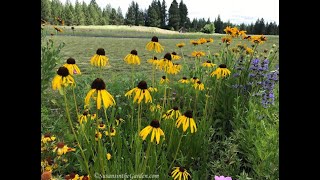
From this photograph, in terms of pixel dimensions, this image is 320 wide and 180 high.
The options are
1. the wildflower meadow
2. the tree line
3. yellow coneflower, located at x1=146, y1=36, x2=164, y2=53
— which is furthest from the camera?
the tree line

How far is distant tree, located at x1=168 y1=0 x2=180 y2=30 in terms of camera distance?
17.5ft

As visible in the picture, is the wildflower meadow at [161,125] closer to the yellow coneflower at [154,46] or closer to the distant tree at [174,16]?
the yellow coneflower at [154,46]

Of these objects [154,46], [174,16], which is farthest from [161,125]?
[174,16]

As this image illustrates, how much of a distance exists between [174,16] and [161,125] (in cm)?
338

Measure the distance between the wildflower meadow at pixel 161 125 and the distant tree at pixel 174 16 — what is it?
1.19 meters

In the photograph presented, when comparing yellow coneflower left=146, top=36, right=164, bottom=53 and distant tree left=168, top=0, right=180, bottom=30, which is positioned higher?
distant tree left=168, top=0, right=180, bottom=30

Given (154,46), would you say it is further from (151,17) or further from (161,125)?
(151,17)

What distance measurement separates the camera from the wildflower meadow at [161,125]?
1716 millimetres

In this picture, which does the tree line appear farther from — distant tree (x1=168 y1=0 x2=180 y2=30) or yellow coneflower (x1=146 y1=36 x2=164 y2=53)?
yellow coneflower (x1=146 y1=36 x2=164 y2=53)

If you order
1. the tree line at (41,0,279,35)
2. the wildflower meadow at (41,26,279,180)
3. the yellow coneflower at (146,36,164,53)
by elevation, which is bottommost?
the wildflower meadow at (41,26,279,180)

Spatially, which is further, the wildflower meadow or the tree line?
the tree line

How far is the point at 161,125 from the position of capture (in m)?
2.43

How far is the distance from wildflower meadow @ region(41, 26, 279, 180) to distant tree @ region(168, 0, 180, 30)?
1188mm

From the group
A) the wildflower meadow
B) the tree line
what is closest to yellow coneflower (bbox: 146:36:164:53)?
the wildflower meadow
